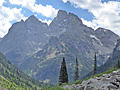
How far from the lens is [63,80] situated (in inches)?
3275

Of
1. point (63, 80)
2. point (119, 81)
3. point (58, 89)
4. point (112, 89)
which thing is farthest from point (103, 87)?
point (63, 80)

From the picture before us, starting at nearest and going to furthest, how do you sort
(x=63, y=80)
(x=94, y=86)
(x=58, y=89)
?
(x=94, y=86) < (x=58, y=89) < (x=63, y=80)

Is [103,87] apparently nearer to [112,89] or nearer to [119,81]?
[112,89]

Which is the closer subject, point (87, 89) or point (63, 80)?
point (87, 89)

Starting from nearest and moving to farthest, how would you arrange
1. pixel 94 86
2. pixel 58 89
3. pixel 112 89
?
1. pixel 112 89
2. pixel 94 86
3. pixel 58 89

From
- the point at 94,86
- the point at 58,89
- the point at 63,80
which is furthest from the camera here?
the point at 63,80

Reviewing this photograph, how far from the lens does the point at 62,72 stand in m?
84.4

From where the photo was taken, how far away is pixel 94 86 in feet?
58.3

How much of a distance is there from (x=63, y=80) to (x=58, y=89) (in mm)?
64453

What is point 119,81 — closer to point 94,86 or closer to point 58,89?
point 94,86

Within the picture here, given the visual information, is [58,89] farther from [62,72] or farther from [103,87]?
[62,72]

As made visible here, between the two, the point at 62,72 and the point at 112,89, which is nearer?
the point at 112,89

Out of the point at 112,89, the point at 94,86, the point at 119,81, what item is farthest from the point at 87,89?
the point at 119,81

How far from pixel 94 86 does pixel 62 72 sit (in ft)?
221
